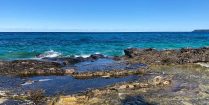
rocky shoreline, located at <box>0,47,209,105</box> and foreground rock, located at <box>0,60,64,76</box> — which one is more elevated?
rocky shoreline, located at <box>0,47,209,105</box>

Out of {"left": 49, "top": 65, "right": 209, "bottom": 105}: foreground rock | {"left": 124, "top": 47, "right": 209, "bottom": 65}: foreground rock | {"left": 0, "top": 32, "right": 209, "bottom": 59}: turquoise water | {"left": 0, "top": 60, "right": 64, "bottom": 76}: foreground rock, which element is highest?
{"left": 49, "top": 65, "right": 209, "bottom": 105}: foreground rock

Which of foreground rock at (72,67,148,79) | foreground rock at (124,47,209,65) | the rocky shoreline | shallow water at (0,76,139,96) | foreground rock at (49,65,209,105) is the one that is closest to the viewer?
foreground rock at (49,65,209,105)

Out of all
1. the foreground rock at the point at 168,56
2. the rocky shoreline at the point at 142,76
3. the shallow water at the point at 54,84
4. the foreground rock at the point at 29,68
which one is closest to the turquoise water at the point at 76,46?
the foreground rock at the point at 168,56

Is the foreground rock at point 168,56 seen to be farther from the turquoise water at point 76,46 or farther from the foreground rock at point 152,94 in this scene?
the turquoise water at point 76,46

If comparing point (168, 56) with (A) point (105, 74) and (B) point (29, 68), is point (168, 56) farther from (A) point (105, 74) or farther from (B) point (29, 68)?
(B) point (29, 68)

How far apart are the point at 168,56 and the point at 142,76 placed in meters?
9.83

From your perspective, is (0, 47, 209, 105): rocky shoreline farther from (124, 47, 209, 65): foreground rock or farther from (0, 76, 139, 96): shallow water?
(0, 76, 139, 96): shallow water

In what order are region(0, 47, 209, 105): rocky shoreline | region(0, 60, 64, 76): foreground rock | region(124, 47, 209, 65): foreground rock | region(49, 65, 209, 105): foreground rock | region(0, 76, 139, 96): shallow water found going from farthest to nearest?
region(124, 47, 209, 65): foreground rock → region(0, 60, 64, 76): foreground rock → region(0, 76, 139, 96): shallow water → region(0, 47, 209, 105): rocky shoreline → region(49, 65, 209, 105): foreground rock

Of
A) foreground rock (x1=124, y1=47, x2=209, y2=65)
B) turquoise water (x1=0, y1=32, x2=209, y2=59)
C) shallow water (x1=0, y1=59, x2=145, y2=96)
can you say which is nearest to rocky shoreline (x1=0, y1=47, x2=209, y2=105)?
foreground rock (x1=124, y1=47, x2=209, y2=65)

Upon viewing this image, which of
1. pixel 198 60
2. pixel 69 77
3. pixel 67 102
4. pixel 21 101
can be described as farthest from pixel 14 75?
pixel 198 60

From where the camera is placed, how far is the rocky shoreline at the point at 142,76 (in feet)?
48.1

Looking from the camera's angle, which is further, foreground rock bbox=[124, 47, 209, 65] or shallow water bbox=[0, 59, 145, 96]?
foreground rock bbox=[124, 47, 209, 65]

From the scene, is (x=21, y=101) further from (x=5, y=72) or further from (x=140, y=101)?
(x=5, y=72)

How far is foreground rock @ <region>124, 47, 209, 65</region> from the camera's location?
1105 inches
